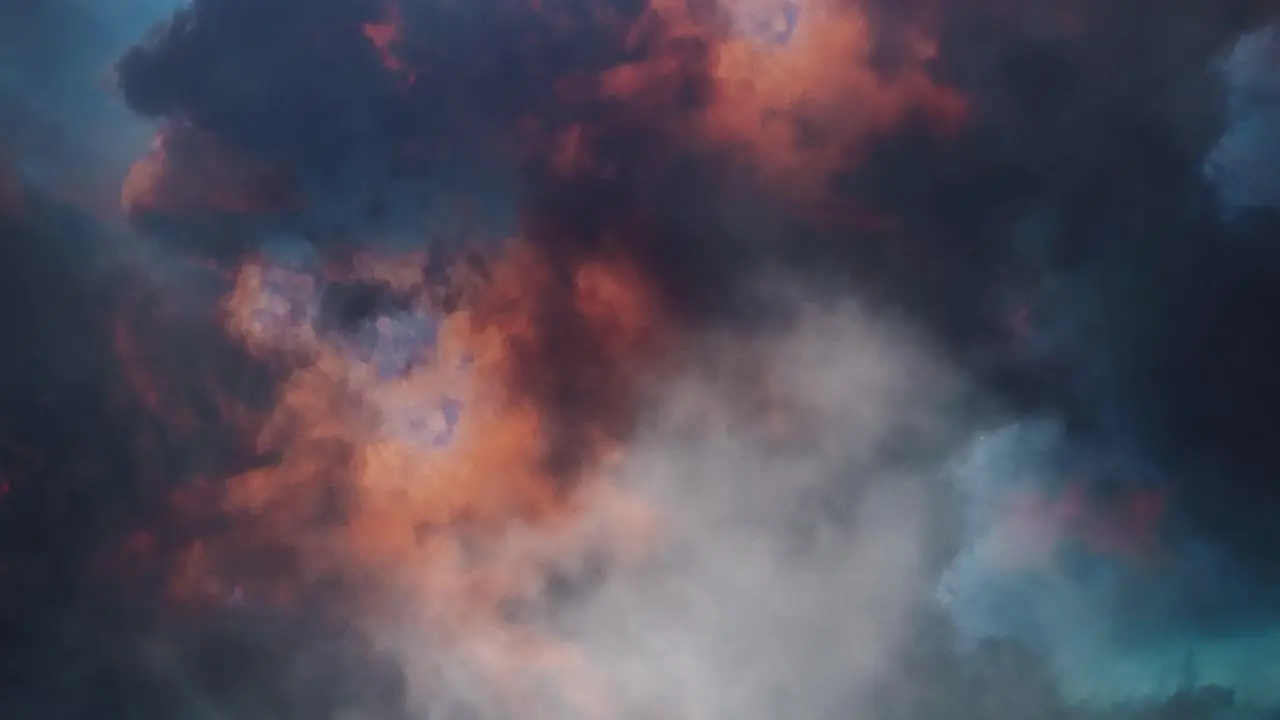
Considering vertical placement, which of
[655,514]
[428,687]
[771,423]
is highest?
[771,423]

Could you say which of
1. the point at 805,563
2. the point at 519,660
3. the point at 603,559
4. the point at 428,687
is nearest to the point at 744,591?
the point at 805,563

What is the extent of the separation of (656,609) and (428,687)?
260 inches

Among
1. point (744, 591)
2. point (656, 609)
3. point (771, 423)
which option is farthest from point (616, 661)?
point (771, 423)

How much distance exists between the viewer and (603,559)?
96.7 ft

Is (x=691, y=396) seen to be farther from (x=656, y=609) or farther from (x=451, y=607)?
(x=451, y=607)

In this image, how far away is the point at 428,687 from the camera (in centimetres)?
2894

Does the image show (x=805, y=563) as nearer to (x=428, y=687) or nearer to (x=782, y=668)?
(x=782, y=668)

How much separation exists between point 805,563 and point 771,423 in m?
4.05

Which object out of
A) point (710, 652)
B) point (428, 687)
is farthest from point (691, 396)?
point (428, 687)

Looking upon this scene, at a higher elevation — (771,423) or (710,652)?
(771,423)

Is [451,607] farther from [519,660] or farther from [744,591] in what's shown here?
[744,591]

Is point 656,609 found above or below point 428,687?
above

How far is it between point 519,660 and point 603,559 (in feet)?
11.7

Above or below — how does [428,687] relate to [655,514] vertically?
below
